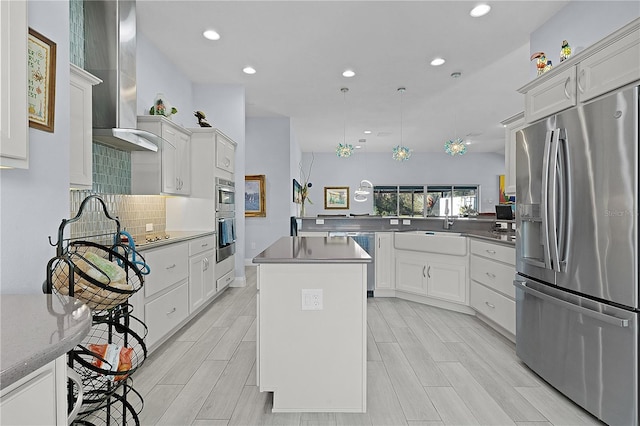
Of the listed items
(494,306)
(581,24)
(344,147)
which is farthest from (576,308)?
(344,147)

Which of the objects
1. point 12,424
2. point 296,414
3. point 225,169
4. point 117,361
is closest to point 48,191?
point 117,361

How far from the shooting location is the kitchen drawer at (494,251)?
2.80 metres

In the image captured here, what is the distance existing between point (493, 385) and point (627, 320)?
2.96ft

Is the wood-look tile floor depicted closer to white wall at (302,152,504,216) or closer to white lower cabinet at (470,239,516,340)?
white lower cabinet at (470,239,516,340)

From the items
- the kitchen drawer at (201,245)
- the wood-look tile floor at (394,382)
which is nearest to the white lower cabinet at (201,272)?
the kitchen drawer at (201,245)

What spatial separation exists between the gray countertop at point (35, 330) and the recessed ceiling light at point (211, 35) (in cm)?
315

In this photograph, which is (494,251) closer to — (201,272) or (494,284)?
(494,284)

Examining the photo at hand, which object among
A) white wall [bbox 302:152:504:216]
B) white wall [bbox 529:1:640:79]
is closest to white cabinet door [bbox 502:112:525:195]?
white wall [bbox 529:1:640:79]

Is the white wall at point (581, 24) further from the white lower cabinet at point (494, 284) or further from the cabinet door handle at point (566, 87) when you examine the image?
the white lower cabinet at point (494, 284)

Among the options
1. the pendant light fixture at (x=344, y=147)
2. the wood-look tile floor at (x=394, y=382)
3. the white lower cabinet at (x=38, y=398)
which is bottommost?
the wood-look tile floor at (x=394, y=382)

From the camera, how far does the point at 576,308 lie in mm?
1841

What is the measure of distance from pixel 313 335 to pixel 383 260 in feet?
8.66

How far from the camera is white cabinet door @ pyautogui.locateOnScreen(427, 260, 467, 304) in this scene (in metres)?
3.61

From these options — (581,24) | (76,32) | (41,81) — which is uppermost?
(581,24)
